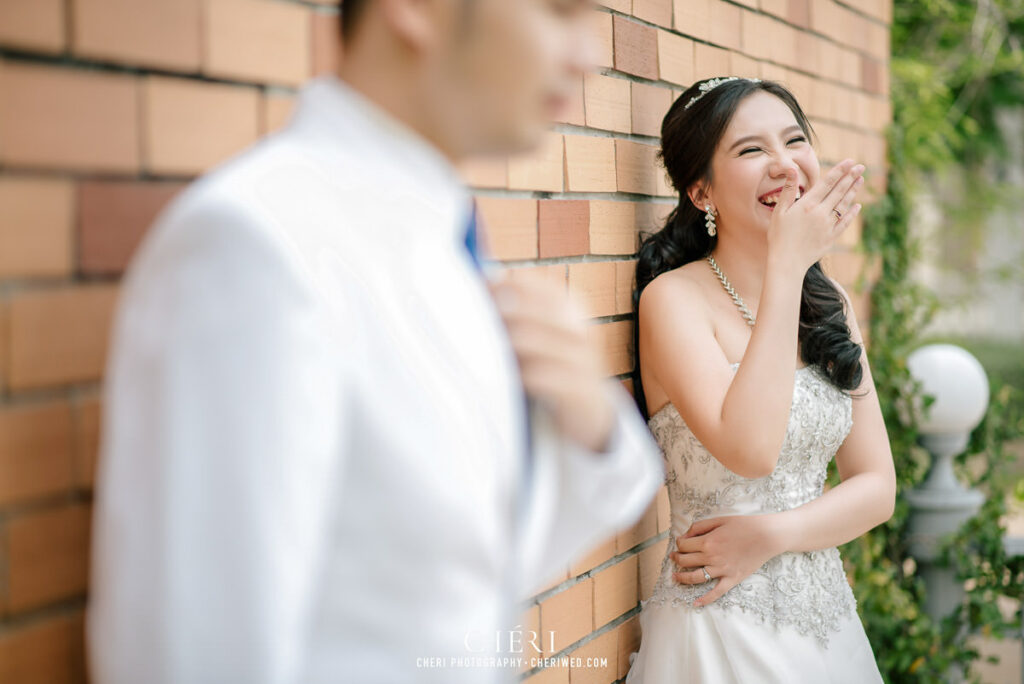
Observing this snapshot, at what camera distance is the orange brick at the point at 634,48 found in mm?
2322

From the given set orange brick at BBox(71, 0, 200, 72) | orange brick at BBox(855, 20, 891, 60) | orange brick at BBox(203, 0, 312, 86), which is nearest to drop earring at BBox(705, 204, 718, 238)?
orange brick at BBox(203, 0, 312, 86)

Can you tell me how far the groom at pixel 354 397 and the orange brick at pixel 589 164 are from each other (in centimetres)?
114

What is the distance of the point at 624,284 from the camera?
2.43 meters

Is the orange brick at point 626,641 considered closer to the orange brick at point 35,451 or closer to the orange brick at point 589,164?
the orange brick at point 589,164

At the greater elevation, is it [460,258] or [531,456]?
[460,258]

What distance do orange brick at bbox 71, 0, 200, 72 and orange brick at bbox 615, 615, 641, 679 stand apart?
170 centimetres

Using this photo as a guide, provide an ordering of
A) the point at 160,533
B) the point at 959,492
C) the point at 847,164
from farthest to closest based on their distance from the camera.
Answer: the point at 959,492 < the point at 847,164 < the point at 160,533

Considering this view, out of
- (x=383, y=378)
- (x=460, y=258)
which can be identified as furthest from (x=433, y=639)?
(x=460, y=258)

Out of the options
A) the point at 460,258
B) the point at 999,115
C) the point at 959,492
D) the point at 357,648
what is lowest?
the point at 959,492

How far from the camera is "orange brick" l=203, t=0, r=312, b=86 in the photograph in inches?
51.5

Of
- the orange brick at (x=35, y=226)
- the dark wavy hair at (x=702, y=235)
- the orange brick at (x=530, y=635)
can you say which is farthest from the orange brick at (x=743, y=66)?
the orange brick at (x=35, y=226)

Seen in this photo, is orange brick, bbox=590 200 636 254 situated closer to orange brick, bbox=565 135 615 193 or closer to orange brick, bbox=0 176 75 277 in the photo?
orange brick, bbox=565 135 615 193

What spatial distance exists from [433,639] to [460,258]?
37 cm

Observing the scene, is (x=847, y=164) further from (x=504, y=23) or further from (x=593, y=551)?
(x=504, y=23)
